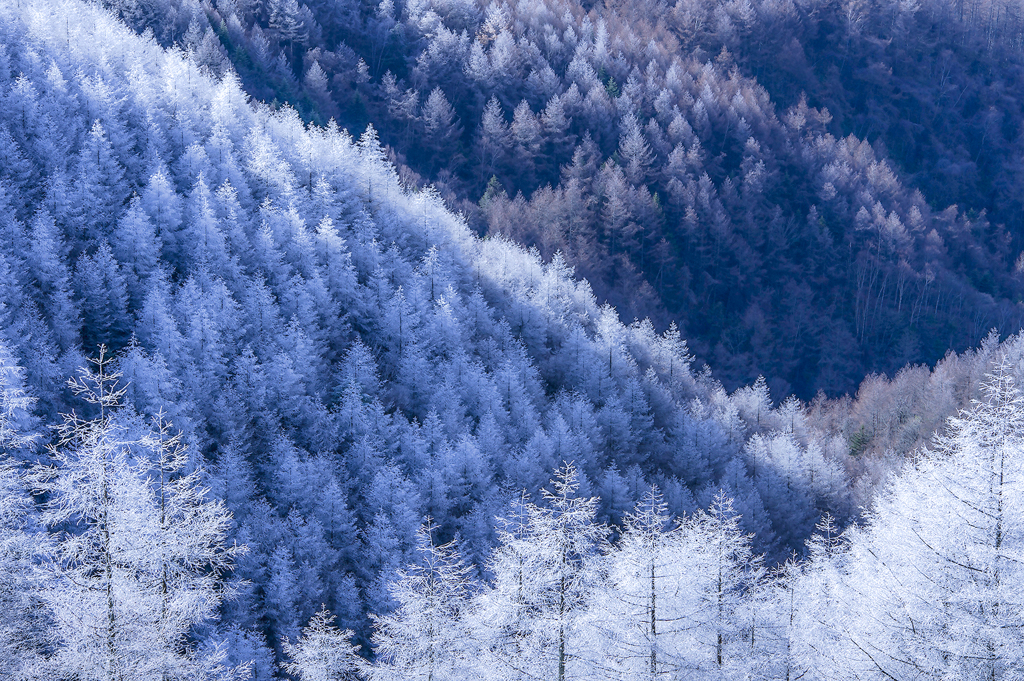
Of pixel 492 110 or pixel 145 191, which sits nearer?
pixel 145 191

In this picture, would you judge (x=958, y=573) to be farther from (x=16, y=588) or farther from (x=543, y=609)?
(x=16, y=588)

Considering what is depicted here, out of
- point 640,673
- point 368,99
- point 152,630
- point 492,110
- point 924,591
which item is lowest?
point 368,99

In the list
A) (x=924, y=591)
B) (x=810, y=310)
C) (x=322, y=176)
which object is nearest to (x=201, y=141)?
(x=322, y=176)

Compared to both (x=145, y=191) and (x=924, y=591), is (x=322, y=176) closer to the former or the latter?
(x=145, y=191)

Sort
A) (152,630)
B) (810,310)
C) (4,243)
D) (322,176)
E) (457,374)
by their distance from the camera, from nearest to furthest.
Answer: (152,630)
(4,243)
(457,374)
(322,176)
(810,310)

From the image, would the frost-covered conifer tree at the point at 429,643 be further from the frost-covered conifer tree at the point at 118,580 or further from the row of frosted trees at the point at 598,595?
the frost-covered conifer tree at the point at 118,580

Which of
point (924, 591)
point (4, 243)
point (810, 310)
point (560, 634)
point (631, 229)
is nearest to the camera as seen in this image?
point (924, 591)

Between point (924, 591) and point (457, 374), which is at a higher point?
point (924, 591)

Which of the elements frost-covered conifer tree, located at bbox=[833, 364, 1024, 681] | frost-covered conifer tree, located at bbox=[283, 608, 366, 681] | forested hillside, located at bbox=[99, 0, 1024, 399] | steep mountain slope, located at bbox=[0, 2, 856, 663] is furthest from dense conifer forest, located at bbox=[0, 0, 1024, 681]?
forested hillside, located at bbox=[99, 0, 1024, 399]

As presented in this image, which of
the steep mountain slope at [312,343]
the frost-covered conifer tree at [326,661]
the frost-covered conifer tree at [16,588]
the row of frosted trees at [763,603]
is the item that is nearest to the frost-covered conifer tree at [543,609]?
the row of frosted trees at [763,603]
